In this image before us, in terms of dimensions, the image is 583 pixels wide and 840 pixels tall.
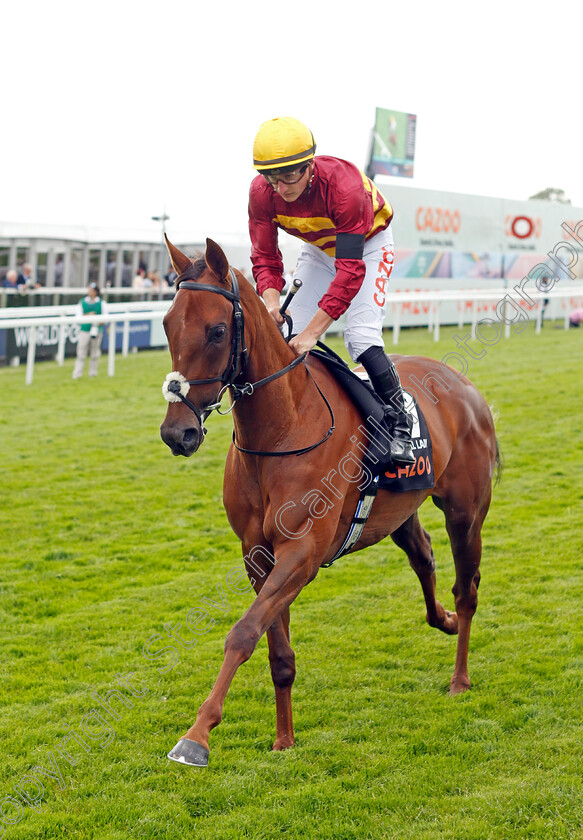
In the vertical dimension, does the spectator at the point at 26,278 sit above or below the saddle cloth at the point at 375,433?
above

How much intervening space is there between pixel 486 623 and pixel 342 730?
1.67 m

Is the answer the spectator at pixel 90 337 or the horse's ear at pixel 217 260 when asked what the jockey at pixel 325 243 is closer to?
the horse's ear at pixel 217 260

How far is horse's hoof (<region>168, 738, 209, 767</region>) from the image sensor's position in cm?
275

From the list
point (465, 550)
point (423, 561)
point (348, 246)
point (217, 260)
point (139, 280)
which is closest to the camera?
point (217, 260)

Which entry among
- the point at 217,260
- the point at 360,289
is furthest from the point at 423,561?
the point at 217,260

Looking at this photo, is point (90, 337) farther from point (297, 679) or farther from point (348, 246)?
point (348, 246)

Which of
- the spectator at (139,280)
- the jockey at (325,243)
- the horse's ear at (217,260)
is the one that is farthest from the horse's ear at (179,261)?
the spectator at (139,280)

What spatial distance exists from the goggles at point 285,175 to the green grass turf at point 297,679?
2.51 m

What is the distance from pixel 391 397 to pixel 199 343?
1332 mm

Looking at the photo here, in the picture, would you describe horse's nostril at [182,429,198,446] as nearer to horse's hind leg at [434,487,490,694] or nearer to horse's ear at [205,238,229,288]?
horse's ear at [205,238,229,288]

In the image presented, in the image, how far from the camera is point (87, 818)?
339 centimetres

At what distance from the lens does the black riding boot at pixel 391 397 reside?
13.5 feet

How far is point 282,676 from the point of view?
3.87 metres

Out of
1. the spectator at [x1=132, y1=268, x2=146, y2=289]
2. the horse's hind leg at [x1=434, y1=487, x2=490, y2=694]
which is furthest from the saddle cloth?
the spectator at [x1=132, y1=268, x2=146, y2=289]
